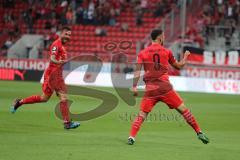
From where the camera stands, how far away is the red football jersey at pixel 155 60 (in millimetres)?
13633

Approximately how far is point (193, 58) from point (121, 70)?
4.07 m

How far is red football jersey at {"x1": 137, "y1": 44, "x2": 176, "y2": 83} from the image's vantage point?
44.7ft

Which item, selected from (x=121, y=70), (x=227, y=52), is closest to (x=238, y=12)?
(x=227, y=52)

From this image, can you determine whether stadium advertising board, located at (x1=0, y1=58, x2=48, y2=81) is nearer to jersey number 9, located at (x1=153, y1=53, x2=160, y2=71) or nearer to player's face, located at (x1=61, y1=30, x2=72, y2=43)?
player's face, located at (x1=61, y1=30, x2=72, y2=43)

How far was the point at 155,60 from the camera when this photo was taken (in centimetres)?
1365

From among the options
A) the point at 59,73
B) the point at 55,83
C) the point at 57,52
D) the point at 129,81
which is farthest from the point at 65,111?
the point at 129,81

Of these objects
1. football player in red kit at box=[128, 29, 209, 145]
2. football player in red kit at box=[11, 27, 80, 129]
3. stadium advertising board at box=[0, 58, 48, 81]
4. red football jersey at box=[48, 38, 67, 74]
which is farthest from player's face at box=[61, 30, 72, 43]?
stadium advertising board at box=[0, 58, 48, 81]

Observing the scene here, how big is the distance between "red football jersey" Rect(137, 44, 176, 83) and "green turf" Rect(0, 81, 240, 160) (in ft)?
4.50

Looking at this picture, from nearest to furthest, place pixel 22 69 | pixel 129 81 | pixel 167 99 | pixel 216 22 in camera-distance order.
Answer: pixel 167 99 < pixel 129 81 < pixel 216 22 < pixel 22 69

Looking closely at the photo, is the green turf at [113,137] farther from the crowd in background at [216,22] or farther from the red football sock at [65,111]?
the crowd in background at [216,22]

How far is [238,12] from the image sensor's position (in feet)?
132

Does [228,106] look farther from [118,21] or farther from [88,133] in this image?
[118,21]

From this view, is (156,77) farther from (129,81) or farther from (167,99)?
(129,81)

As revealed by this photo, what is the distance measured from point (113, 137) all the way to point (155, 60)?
88.5 inches
